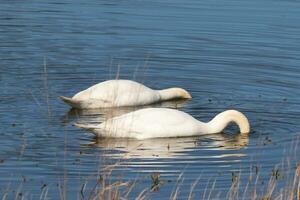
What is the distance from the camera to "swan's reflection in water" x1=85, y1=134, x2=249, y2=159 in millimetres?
12602

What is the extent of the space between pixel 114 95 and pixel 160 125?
184cm

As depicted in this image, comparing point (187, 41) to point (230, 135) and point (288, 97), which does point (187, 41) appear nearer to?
point (288, 97)

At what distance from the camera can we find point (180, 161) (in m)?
12.2

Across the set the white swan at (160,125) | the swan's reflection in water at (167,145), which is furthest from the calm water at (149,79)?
the white swan at (160,125)

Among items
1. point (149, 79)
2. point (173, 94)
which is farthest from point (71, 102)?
point (149, 79)

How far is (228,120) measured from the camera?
14.0m

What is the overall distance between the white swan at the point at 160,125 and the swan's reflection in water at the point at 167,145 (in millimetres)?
74

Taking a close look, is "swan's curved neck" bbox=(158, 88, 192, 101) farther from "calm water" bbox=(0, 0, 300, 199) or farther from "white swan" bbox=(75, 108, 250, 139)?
"white swan" bbox=(75, 108, 250, 139)

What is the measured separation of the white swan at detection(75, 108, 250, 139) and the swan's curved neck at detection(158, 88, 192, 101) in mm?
1951

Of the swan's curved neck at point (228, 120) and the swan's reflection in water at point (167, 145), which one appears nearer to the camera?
the swan's reflection in water at point (167, 145)

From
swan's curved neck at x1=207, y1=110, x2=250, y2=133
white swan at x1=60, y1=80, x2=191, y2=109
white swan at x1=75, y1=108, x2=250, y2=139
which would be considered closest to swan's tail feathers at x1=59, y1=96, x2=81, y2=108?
white swan at x1=60, y1=80, x2=191, y2=109

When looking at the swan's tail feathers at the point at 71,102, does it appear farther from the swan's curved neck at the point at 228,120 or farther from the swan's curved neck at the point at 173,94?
the swan's curved neck at the point at 228,120

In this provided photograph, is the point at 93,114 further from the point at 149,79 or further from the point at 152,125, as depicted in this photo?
the point at 149,79

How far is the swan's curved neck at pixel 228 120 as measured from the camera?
13.9 m
